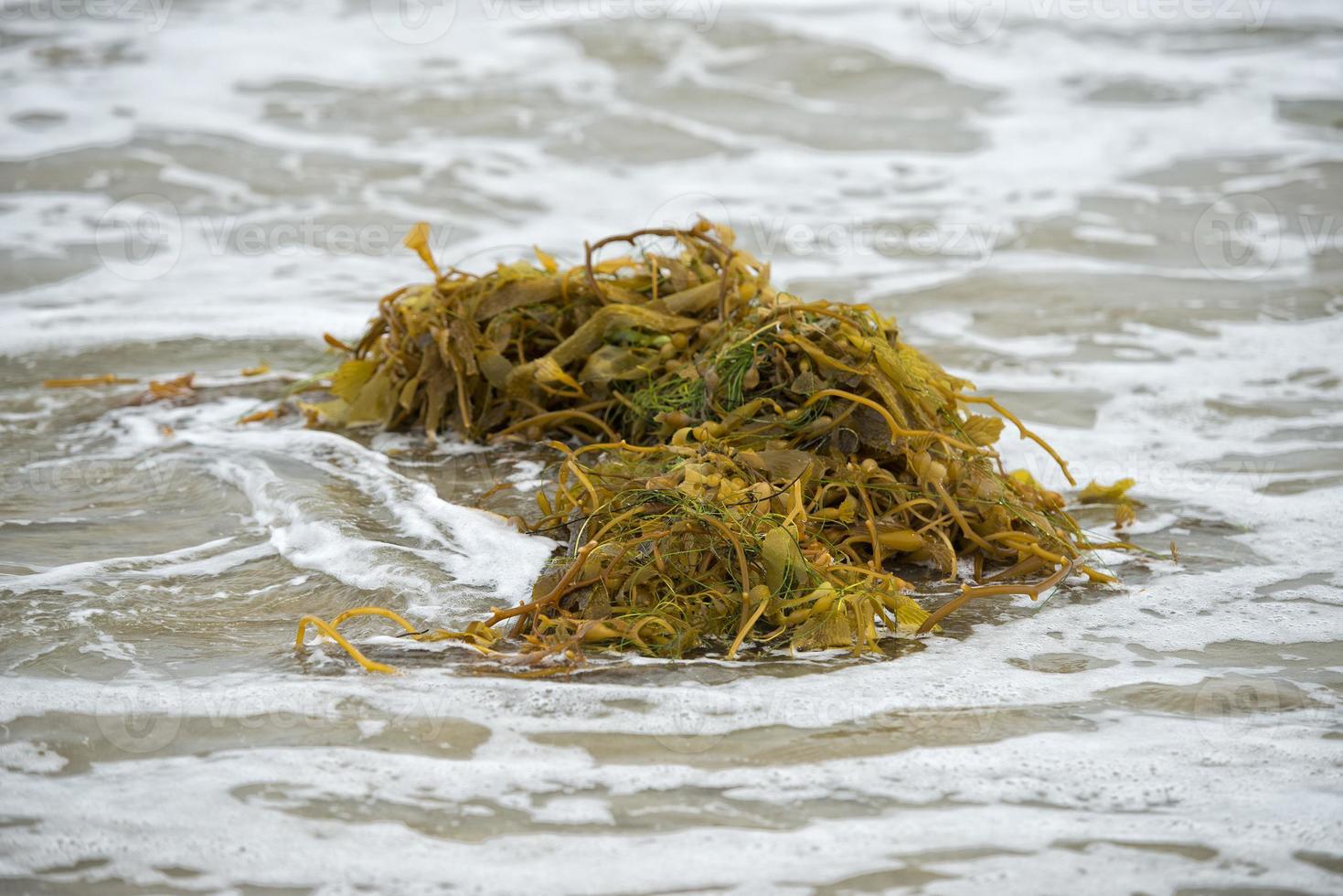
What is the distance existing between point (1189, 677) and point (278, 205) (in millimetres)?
4910

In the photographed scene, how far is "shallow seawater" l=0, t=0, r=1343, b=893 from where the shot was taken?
1.70m

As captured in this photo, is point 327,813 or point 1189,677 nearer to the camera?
point 327,813

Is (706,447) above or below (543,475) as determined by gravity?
above

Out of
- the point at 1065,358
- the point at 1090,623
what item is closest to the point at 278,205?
the point at 1065,358

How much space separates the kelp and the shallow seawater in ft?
0.32

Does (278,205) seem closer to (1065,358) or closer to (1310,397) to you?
(1065,358)

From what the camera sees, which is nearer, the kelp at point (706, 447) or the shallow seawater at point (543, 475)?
the shallow seawater at point (543, 475)

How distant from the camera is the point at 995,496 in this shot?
2.54 meters

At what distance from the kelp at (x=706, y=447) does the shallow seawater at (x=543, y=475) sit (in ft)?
0.32

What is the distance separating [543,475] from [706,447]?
0.55m

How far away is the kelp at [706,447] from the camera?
7.20 feet

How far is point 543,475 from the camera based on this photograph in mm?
2953

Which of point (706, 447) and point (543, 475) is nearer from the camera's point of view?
point (706, 447)

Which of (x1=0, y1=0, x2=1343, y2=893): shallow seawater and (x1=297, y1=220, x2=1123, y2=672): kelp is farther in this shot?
(x1=297, y1=220, x2=1123, y2=672): kelp
